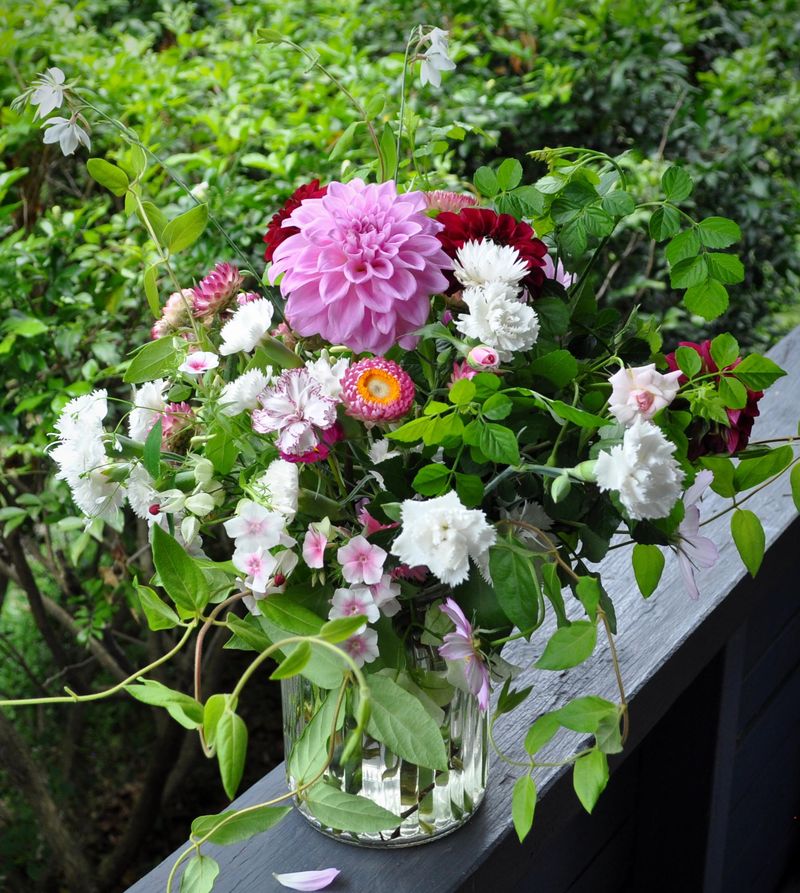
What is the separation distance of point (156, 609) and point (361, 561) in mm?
141

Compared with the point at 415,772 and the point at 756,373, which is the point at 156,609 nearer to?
the point at 415,772

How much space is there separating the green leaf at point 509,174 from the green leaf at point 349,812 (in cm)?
A: 42

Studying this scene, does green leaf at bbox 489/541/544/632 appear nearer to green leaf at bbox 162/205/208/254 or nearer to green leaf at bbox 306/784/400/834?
green leaf at bbox 306/784/400/834

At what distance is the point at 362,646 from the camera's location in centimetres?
64

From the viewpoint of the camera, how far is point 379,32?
263 centimetres

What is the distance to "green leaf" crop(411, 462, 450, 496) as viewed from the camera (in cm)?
61

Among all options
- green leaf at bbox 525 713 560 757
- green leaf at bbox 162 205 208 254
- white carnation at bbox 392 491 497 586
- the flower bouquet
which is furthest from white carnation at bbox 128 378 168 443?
green leaf at bbox 525 713 560 757

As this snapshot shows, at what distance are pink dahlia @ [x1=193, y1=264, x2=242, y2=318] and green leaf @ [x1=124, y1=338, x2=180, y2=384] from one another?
0.04m

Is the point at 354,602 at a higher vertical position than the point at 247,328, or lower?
lower

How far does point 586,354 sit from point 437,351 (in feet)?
0.37

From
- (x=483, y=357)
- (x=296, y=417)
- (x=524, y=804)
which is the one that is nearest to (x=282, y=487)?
(x=296, y=417)

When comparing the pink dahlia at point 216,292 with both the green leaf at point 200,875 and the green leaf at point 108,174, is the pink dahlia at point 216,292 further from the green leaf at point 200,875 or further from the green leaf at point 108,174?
the green leaf at point 200,875

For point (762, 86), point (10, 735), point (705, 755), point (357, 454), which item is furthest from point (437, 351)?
point (762, 86)

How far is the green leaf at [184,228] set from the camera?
0.72m
